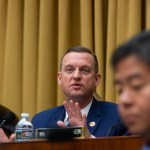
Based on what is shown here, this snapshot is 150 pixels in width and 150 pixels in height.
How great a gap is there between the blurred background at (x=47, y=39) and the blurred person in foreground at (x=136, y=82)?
251cm

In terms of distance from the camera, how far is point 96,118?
8.77 ft

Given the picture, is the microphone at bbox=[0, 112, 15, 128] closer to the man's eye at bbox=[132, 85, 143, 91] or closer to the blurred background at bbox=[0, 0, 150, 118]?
the blurred background at bbox=[0, 0, 150, 118]

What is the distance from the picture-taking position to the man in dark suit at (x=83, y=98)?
8.69ft

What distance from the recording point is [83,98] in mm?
2762

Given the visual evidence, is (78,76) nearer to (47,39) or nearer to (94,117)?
(94,117)

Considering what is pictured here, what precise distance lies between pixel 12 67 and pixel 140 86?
3033mm

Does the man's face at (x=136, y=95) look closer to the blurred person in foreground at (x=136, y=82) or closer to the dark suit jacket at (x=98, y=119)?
the blurred person in foreground at (x=136, y=82)

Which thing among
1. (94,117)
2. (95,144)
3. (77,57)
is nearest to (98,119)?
(94,117)

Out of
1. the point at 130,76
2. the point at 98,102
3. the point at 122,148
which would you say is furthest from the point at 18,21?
the point at 130,76

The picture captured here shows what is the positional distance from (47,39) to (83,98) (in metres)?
1.17

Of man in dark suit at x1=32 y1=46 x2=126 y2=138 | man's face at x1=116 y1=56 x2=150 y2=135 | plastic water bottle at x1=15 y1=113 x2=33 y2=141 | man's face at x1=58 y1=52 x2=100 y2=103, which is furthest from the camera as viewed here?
man's face at x1=58 y1=52 x2=100 y2=103

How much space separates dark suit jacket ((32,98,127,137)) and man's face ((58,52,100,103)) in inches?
3.9

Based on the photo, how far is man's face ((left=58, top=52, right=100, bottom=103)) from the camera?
2.76 m

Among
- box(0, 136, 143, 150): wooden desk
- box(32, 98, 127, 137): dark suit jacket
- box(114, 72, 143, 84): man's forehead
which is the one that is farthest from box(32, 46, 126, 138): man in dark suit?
box(114, 72, 143, 84): man's forehead
